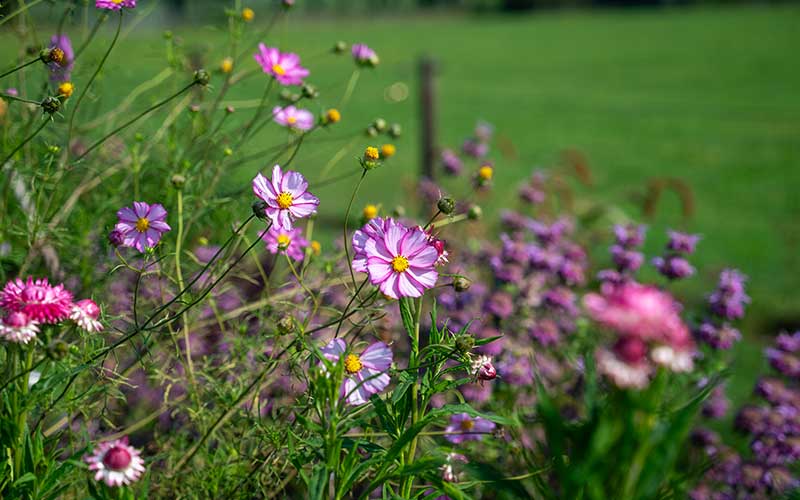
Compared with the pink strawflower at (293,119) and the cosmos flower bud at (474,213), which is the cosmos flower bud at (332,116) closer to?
the pink strawflower at (293,119)

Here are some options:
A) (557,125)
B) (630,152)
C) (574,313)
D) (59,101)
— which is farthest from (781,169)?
(59,101)

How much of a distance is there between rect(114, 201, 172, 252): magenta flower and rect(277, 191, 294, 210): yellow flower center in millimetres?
175

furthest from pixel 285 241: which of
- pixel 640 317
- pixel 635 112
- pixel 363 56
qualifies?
pixel 635 112

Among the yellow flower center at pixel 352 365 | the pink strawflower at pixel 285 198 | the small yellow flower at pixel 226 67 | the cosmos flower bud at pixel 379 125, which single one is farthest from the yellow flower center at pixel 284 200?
the small yellow flower at pixel 226 67

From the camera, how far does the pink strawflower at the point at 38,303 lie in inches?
35.0

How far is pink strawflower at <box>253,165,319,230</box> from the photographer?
3.10 feet

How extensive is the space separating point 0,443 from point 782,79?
45.9ft

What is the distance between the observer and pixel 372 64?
1.52 meters

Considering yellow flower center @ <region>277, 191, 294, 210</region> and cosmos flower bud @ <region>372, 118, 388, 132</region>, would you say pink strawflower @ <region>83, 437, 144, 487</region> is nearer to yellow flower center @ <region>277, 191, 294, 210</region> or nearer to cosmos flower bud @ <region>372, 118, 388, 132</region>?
yellow flower center @ <region>277, 191, 294, 210</region>

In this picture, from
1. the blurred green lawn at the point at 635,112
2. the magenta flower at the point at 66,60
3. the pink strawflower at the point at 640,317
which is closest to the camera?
the pink strawflower at the point at 640,317

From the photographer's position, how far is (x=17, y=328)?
0.86 m

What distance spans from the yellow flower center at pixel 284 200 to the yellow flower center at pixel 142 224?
0.21m

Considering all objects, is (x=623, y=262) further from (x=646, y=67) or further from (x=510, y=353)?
(x=646, y=67)

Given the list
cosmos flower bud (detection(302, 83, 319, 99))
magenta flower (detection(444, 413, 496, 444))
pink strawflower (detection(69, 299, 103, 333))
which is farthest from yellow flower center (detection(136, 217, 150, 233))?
magenta flower (detection(444, 413, 496, 444))
